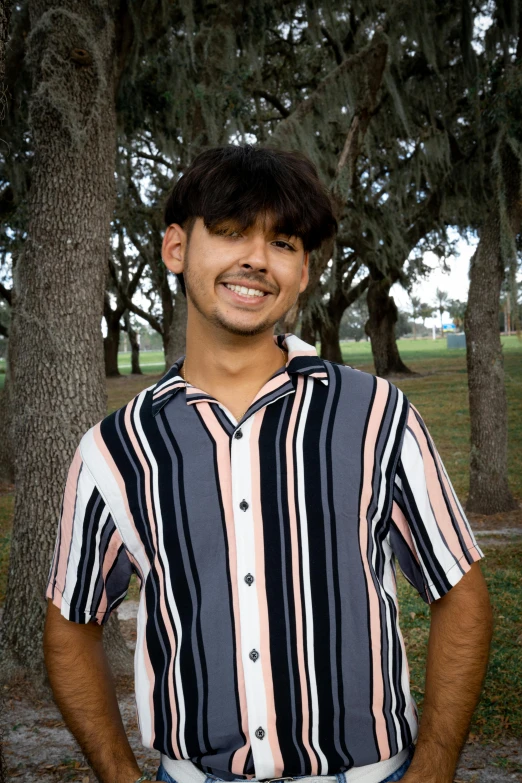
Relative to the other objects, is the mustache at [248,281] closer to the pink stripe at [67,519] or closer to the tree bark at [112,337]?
the pink stripe at [67,519]

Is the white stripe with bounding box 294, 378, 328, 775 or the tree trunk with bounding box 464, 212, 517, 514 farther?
the tree trunk with bounding box 464, 212, 517, 514

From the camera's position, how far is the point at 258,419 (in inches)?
62.9

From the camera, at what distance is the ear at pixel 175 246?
182 centimetres

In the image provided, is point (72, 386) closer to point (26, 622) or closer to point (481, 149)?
point (26, 622)

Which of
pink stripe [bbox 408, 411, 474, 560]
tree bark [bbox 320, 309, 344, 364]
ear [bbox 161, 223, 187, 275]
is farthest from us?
tree bark [bbox 320, 309, 344, 364]

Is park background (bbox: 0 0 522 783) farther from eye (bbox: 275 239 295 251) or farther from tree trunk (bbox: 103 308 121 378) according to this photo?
tree trunk (bbox: 103 308 121 378)

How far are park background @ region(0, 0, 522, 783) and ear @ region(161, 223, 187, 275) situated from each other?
54 centimetres

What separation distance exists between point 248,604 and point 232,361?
1.66ft

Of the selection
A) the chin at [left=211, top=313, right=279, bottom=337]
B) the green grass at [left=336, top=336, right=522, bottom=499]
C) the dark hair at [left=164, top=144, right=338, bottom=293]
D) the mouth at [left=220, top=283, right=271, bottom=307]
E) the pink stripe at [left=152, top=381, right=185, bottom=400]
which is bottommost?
the green grass at [left=336, top=336, right=522, bottom=499]

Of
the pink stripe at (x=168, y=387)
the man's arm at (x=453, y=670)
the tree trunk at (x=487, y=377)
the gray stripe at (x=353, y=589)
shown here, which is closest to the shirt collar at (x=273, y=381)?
the pink stripe at (x=168, y=387)

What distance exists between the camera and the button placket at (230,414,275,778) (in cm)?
144

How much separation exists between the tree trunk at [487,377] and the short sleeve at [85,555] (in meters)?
7.00

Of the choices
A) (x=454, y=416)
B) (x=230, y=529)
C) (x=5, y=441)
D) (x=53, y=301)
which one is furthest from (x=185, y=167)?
(x=454, y=416)

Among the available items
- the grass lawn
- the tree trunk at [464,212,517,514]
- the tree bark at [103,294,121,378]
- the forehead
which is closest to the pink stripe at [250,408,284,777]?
the forehead
